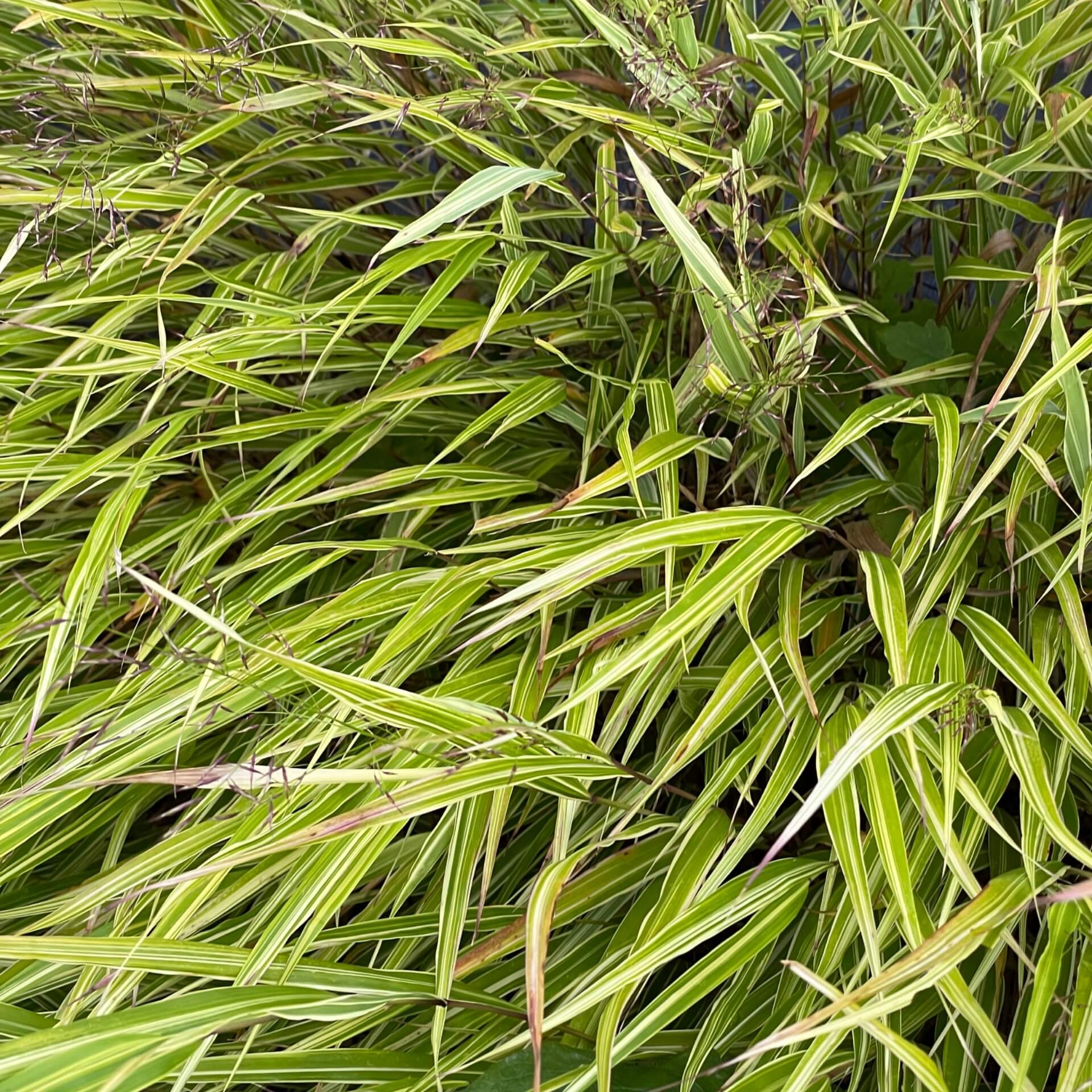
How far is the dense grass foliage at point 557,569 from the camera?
49 centimetres

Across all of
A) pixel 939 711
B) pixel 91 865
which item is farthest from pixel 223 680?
pixel 939 711

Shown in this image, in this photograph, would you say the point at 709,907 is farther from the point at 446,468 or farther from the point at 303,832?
the point at 446,468

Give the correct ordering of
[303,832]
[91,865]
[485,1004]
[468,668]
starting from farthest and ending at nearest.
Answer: [91,865]
[468,668]
[485,1004]
[303,832]

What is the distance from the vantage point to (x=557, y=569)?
495 mm

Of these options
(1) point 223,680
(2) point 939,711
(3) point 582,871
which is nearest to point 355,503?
(1) point 223,680

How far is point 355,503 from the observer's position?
2.62 ft

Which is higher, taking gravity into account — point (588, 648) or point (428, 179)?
point (428, 179)

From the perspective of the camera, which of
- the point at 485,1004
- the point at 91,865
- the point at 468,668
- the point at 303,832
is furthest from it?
the point at 91,865

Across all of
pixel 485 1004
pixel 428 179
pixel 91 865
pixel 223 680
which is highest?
pixel 428 179

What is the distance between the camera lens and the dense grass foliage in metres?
0.49

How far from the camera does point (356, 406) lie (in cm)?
70

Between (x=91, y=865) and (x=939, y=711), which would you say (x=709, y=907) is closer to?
(x=939, y=711)

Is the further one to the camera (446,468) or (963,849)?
(446,468)

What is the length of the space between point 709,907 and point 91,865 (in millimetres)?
507
